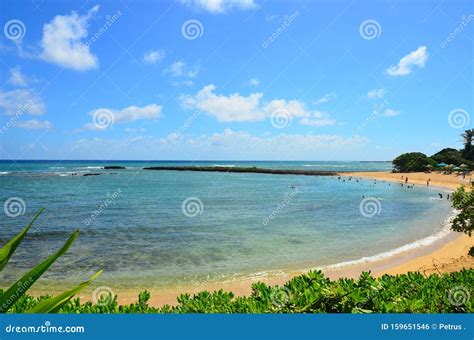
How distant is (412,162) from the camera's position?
94938 millimetres

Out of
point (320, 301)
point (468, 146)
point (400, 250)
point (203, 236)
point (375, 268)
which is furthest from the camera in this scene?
point (468, 146)

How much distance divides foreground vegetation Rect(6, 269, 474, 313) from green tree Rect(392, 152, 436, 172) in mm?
95963

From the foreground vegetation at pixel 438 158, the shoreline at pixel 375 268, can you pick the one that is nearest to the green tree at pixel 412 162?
the foreground vegetation at pixel 438 158

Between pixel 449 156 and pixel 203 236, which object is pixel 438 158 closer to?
pixel 449 156

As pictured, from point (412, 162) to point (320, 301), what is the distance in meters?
99.4

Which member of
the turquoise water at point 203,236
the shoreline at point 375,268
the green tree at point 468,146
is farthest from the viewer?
the green tree at point 468,146

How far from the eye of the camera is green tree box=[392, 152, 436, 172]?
92.2 metres

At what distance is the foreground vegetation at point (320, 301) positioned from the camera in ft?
16.0

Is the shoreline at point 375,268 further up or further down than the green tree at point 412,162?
further down

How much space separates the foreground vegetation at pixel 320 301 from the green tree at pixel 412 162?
9596cm

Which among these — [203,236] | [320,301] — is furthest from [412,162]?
[320,301]

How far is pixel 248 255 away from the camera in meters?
16.6

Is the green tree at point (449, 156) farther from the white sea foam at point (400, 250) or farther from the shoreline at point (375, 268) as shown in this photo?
the shoreline at point (375, 268)

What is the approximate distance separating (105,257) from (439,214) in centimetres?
2496
